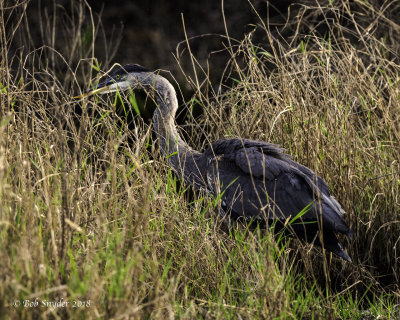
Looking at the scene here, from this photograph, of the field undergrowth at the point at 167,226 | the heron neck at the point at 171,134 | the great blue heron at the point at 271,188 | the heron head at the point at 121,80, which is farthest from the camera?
the heron head at the point at 121,80

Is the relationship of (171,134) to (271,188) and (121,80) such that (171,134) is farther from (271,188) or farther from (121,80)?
(271,188)

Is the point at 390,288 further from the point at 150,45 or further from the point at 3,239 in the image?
the point at 150,45

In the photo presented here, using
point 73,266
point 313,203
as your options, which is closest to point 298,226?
point 313,203

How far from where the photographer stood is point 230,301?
10.4 ft

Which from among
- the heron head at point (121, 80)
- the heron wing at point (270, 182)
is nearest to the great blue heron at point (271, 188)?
the heron wing at point (270, 182)

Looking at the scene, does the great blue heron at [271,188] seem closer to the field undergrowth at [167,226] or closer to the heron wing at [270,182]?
the heron wing at [270,182]

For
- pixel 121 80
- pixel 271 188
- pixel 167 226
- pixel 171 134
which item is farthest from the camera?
pixel 121 80

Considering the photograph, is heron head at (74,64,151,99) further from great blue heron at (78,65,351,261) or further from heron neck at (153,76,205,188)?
great blue heron at (78,65,351,261)

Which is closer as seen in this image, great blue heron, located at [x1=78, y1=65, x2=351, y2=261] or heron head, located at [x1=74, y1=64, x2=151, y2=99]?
great blue heron, located at [x1=78, y1=65, x2=351, y2=261]

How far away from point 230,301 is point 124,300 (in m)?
0.95

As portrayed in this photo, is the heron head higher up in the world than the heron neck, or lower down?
higher up

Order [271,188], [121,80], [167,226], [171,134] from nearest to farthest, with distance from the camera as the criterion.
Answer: [167,226] < [271,188] < [171,134] < [121,80]

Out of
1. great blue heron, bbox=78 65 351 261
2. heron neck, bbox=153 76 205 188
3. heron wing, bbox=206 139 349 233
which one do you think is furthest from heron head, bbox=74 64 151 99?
heron wing, bbox=206 139 349 233

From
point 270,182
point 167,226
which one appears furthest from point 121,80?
point 167,226
